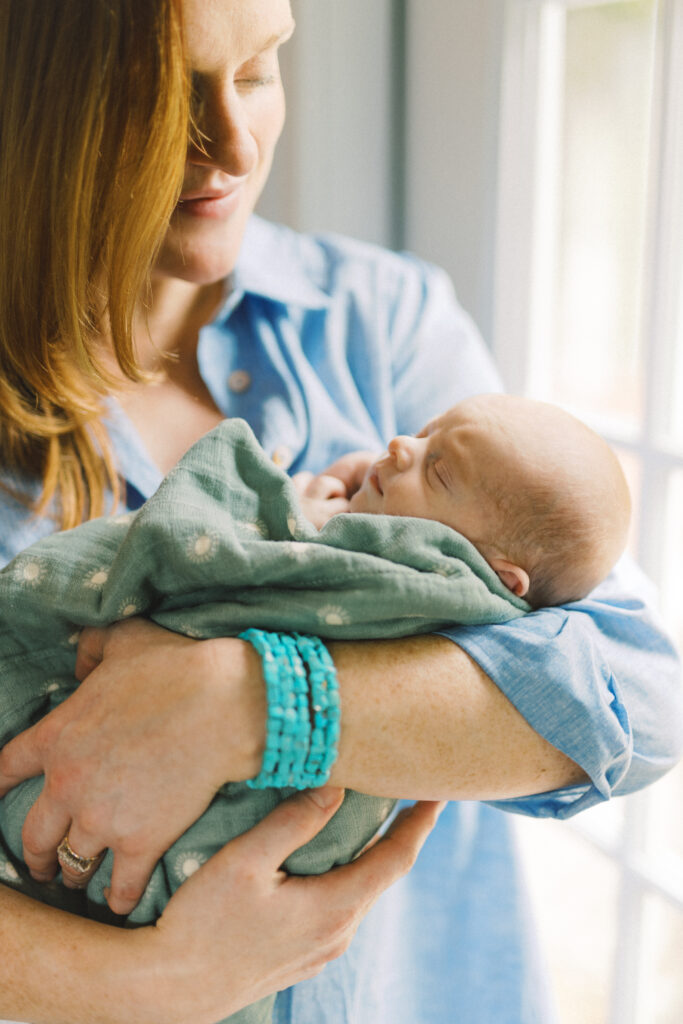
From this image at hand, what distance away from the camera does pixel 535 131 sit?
4.74 feet

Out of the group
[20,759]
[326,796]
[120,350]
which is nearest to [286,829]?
[326,796]

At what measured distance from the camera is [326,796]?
0.86 metres

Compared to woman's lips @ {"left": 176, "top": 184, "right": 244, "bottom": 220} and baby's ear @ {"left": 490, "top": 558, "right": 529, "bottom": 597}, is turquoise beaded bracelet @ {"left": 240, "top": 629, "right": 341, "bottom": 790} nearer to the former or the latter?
baby's ear @ {"left": 490, "top": 558, "right": 529, "bottom": 597}

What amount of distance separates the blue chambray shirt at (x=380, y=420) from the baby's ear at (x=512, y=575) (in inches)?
8.7

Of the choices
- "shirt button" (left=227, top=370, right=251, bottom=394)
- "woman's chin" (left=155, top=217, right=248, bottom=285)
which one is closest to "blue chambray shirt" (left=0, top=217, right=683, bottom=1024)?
"shirt button" (left=227, top=370, right=251, bottom=394)

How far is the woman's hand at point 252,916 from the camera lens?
0.84 meters

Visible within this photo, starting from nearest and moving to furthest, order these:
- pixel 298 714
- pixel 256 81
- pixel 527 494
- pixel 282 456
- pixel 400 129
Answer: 1. pixel 298 714
2. pixel 527 494
3. pixel 256 81
4. pixel 282 456
5. pixel 400 129

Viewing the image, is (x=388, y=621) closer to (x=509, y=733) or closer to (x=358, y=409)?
(x=509, y=733)

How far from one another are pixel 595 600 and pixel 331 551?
0.35 m

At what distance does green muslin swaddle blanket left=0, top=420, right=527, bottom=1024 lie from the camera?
0.83m

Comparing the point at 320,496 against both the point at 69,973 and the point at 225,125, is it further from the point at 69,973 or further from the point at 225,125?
the point at 69,973

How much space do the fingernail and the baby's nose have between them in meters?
0.35

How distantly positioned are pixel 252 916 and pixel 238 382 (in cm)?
67

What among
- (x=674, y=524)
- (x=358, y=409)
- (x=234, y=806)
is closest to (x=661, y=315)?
(x=674, y=524)
